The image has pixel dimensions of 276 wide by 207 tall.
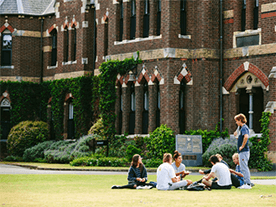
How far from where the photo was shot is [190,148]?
82.4 feet

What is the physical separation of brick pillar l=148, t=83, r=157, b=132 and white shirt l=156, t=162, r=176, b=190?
1236 cm

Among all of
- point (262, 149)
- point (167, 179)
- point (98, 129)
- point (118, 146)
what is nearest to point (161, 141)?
point (118, 146)

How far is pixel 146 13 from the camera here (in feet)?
91.5

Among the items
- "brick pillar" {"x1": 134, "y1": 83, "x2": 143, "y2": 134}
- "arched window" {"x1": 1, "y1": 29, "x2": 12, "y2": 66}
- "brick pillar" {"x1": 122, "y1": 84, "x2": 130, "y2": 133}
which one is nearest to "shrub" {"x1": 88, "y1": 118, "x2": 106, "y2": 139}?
"brick pillar" {"x1": 122, "y1": 84, "x2": 130, "y2": 133}

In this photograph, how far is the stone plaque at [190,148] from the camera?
25.1 m

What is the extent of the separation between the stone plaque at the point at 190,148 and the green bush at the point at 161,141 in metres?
0.36

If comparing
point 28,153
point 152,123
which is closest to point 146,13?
point 152,123

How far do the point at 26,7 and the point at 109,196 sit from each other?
27.1 m

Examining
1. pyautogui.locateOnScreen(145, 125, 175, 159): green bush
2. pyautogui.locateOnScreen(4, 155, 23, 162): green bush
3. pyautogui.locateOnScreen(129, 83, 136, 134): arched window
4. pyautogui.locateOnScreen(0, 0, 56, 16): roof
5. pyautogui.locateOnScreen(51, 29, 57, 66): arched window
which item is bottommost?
pyautogui.locateOnScreen(4, 155, 23, 162): green bush

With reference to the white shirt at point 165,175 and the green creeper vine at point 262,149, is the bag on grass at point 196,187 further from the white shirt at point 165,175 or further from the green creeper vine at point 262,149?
the green creeper vine at point 262,149

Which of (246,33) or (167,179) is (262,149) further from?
(167,179)

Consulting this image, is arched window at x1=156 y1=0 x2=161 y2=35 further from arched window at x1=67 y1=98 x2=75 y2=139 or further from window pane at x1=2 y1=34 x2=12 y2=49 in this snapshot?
window pane at x1=2 y1=34 x2=12 y2=49

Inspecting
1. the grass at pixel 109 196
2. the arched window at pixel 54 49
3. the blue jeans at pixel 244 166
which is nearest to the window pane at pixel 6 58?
the arched window at pixel 54 49

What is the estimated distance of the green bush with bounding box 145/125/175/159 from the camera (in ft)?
83.1
